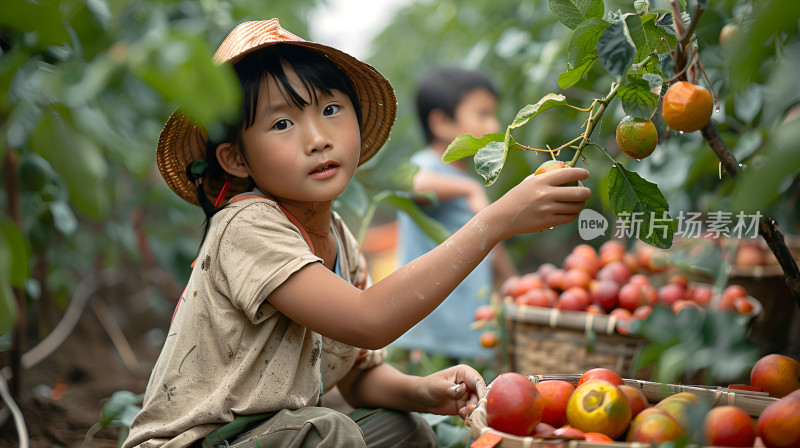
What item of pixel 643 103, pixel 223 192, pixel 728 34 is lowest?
pixel 223 192

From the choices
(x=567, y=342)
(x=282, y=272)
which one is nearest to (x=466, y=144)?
(x=282, y=272)

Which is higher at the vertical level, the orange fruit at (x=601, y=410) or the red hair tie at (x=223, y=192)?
the red hair tie at (x=223, y=192)

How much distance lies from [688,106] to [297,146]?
0.54 meters

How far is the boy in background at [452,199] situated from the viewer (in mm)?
2271

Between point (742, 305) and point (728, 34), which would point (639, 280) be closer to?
point (742, 305)

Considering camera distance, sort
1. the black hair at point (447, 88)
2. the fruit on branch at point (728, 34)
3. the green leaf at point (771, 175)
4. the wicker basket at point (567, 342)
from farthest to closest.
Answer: the black hair at point (447, 88)
the wicker basket at point (567, 342)
the fruit on branch at point (728, 34)
the green leaf at point (771, 175)

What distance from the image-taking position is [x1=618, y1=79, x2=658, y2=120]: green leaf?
2.92 feet

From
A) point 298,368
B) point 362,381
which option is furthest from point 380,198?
point 298,368

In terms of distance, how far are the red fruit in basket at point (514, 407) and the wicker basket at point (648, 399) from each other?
0.06ft

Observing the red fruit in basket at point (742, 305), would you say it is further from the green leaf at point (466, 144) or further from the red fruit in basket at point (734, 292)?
the green leaf at point (466, 144)

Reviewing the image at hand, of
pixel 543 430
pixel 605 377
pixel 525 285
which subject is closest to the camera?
pixel 543 430

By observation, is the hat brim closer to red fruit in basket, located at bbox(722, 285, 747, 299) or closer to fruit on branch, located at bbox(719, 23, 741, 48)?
fruit on branch, located at bbox(719, 23, 741, 48)

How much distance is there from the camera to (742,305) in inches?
59.2

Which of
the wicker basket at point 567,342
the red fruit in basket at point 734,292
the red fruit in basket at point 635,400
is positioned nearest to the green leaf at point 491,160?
the red fruit in basket at point 635,400
